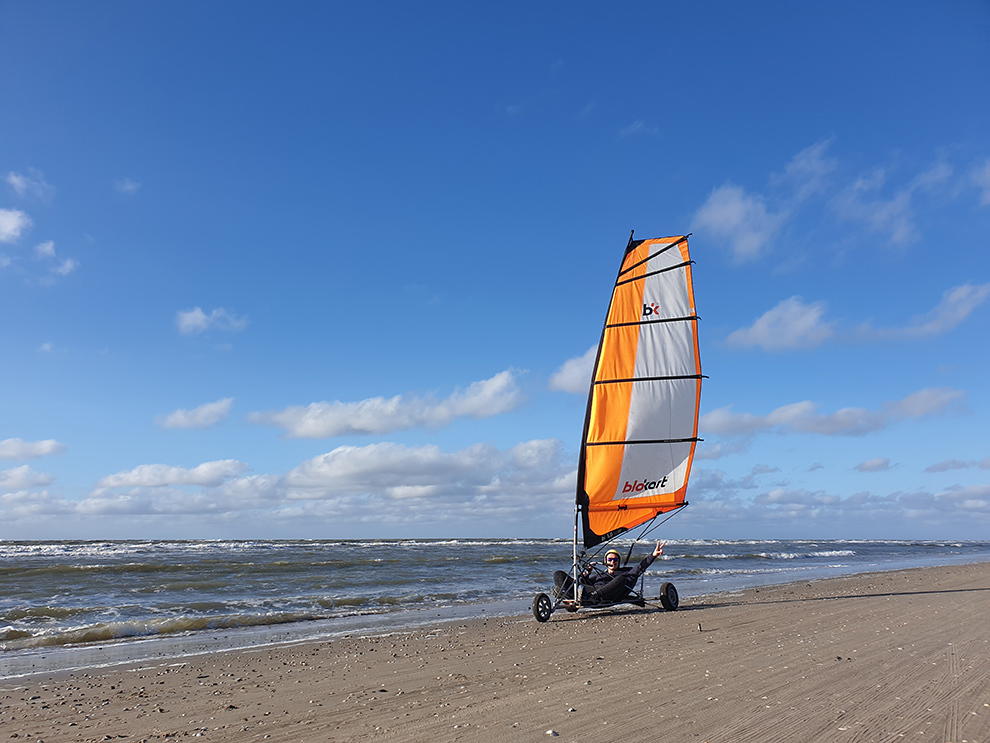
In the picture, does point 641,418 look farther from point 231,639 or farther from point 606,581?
point 231,639

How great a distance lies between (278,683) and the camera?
773 centimetres

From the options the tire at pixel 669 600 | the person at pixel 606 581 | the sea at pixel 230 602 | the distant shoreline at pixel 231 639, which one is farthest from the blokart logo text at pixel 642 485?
the sea at pixel 230 602

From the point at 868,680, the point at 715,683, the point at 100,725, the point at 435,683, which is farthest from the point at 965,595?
the point at 100,725

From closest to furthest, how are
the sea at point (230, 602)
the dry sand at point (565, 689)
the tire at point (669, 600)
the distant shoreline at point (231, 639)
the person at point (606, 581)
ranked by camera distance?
the dry sand at point (565, 689), the distant shoreline at point (231, 639), the sea at point (230, 602), the person at point (606, 581), the tire at point (669, 600)

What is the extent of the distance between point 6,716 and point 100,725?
4.70 feet

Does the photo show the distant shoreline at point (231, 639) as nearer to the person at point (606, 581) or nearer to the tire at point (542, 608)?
the person at point (606, 581)

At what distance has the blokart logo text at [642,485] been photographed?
1477 cm

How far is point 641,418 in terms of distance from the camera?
1480 centimetres

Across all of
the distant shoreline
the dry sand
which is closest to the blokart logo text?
the distant shoreline

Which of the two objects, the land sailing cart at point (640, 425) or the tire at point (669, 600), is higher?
the land sailing cart at point (640, 425)

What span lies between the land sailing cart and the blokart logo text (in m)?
0.02

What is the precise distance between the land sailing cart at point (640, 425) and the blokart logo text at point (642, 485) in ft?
0.07

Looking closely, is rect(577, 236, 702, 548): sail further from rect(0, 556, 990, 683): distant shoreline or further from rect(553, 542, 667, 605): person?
rect(0, 556, 990, 683): distant shoreline

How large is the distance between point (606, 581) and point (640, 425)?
351 cm
